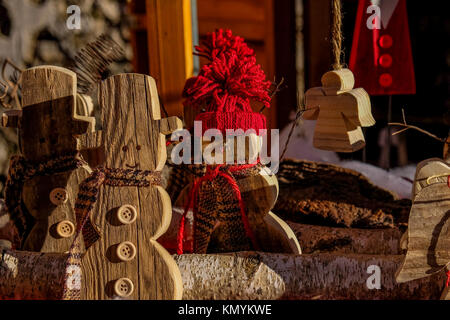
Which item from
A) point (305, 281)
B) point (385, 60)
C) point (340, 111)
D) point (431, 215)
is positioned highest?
point (385, 60)

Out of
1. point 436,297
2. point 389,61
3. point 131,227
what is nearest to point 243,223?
point 131,227

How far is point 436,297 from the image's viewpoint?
86 centimetres

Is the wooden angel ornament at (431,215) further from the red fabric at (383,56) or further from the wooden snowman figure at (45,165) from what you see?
the wooden snowman figure at (45,165)

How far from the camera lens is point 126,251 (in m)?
0.82

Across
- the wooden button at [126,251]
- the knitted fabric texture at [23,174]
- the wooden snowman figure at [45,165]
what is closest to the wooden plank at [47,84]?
the wooden snowman figure at [45,165]

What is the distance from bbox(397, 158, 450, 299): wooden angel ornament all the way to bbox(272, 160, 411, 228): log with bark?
365 millimetres

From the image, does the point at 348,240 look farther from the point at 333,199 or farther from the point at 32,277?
the point at 32,277

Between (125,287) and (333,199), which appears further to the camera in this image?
(333,199)

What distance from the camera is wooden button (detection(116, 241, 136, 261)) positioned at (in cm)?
82

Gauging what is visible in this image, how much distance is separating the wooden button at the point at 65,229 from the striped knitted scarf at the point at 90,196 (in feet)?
0.54

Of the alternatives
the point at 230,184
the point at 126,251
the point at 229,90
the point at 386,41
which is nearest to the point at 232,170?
the point at 230,184

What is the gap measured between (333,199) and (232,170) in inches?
16.2

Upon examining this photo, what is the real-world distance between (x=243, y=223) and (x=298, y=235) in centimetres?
17

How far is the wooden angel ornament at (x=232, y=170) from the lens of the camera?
0.93 meters
